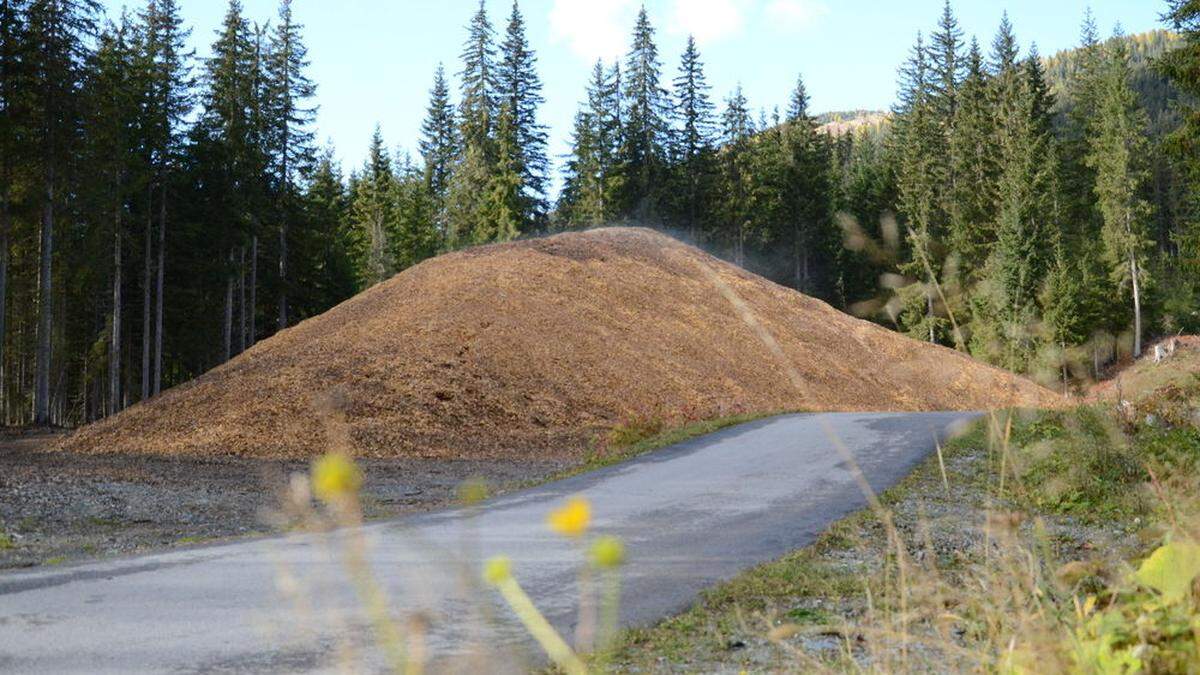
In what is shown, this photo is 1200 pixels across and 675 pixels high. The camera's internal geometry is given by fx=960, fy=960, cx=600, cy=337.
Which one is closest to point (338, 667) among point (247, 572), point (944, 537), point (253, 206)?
point (247, 572)

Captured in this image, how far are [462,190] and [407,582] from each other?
46.8m

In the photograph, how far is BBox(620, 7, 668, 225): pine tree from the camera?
5438 centimetres

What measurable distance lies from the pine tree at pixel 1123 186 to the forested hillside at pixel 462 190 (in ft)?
0.44

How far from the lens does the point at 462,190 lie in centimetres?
5153

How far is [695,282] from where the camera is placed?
31.6 m

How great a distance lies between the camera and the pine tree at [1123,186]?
47875 millimetres

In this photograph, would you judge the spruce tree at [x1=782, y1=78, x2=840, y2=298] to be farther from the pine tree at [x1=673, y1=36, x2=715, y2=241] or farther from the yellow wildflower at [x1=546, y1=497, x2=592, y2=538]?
the yellow wildflower at [x1=546, y1=497, x2=592, y2=538]

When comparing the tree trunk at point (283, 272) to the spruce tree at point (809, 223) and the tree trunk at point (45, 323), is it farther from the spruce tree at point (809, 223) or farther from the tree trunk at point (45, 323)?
the spruce tree at point (809, 223)

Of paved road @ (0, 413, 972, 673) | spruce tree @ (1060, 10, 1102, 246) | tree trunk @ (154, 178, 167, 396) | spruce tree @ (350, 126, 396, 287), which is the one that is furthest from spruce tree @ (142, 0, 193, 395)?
spruce tree @ (1060, 10, 1102, 246)

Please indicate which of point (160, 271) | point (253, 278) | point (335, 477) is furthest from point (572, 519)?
point (253, 278)

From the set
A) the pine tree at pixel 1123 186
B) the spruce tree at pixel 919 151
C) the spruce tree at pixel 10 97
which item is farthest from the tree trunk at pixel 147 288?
the pine tree at pixel 1123 186

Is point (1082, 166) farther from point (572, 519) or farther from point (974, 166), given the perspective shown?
point (572, 519)

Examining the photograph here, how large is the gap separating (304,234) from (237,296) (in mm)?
4059

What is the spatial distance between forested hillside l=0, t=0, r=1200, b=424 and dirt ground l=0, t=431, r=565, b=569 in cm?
836
